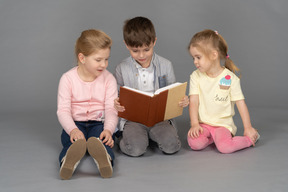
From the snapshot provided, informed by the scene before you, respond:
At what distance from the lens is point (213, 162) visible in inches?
136

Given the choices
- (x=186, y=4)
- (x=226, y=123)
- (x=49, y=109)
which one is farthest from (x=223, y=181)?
(x=186, y=4)

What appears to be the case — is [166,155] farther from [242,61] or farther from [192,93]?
[242,61]

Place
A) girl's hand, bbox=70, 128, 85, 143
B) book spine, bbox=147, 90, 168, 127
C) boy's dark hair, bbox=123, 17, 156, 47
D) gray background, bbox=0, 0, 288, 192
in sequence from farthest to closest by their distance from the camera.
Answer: gray background, bbox=0, 0, 288, 192 < boy's dark hair, bbox=123, 17, 156, 47 < book spine, bbox=147, 90, 168, 127 < girl's hand, bbox=70, 128, 85, 143

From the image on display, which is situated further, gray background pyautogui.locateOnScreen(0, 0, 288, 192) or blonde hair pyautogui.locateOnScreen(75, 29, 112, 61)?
gray background pyautogui.locateOnScreen(0, 0, 288, 192)

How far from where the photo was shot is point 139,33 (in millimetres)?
3697

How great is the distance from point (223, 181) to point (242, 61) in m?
2.71

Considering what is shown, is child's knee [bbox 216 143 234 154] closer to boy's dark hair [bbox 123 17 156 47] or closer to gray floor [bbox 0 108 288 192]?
gray floor [bbox 0 108 288 192]

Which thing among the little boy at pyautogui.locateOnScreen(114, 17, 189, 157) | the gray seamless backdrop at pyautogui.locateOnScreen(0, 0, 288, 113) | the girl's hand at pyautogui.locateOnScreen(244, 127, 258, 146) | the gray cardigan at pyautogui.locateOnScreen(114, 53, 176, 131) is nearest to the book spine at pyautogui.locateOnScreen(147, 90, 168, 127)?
the little boy at pyautogui.locateOnScreen(114, 17, 189, 157)

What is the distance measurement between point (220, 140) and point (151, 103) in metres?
0.63

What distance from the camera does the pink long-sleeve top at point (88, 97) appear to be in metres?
3.77

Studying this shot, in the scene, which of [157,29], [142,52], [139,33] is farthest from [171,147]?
[157,29]

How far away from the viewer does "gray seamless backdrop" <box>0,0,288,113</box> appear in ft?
17.6

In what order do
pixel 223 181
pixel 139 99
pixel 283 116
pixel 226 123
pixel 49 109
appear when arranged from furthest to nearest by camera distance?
pixel 49 109 < pixel 283 116 < pixel 226 123 < pixel 139 99 < pixel 223 181

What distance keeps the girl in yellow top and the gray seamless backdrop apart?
4.69 ft
